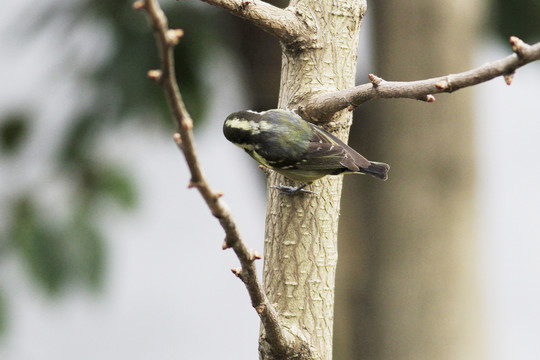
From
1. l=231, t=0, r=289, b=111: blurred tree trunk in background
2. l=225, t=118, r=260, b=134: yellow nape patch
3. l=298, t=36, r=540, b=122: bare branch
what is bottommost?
l=298, t=36, r=540, b=122: bare branch

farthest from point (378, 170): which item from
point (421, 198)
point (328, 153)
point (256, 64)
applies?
point (256, 64)

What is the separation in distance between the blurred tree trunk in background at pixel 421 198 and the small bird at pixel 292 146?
94.5 inches

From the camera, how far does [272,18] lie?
5.97ft

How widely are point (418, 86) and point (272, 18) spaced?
21.5 inches

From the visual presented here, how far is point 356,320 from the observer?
478 centimetres

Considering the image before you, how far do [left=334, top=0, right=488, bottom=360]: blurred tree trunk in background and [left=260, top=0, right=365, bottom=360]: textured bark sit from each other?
2.47 metres

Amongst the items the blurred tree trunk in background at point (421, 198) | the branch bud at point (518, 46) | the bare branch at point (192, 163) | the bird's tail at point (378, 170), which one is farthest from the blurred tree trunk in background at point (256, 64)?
the branch bud at point (518, 46)

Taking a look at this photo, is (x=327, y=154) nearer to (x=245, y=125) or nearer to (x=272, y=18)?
(x=245, y=125)

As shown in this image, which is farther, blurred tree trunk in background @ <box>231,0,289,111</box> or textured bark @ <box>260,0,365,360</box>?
blurred tree trunk in background @ <box>231,0,289,111</box>

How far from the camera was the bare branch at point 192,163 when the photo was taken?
3.16 ft

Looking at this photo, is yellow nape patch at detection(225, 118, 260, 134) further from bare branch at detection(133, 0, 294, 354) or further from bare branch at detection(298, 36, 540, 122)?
bare branch at detection(133, 0, 294, 354)

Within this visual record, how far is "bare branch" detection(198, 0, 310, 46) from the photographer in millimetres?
1736

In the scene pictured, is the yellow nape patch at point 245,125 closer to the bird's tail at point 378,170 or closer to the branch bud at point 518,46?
the bird's tail at point 378,170

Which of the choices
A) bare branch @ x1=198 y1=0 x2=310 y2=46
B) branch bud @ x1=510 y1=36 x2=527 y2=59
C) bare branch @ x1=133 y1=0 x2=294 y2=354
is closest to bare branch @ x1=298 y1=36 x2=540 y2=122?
branch bud @ x1=510 y1=36 x2=527 y2=59
